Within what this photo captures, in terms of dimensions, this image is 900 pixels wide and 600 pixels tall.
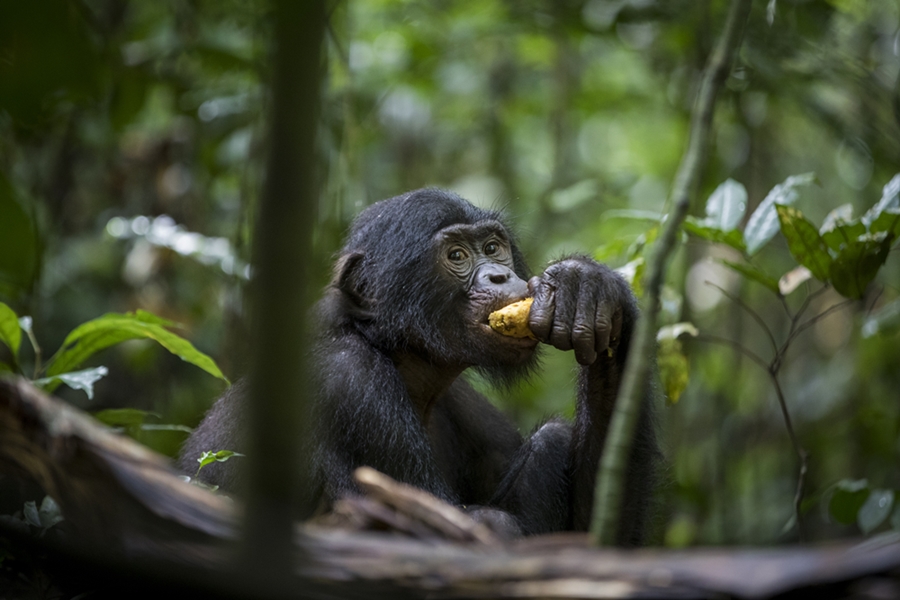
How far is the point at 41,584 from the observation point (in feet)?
8.05

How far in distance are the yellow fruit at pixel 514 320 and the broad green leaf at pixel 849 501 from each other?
59.3 inches

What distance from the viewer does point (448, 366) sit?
12.6ft

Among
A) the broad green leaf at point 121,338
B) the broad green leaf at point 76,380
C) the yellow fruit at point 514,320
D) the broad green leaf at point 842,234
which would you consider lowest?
the broad green leaf at point 76,380

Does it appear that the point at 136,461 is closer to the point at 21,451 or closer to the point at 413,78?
the point at 21,451

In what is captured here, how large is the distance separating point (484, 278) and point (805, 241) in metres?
1.32

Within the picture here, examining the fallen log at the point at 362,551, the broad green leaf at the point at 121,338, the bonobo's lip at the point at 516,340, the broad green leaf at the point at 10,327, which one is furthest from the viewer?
the bonobo's lip at the point at 516,340

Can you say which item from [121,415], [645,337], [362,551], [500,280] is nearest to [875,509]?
[500,280]

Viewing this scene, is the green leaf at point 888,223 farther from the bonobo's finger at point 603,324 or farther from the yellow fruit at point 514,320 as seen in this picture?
the yellow fruit at point 514,320

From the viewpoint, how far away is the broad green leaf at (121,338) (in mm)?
3086

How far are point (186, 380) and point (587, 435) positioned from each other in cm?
435

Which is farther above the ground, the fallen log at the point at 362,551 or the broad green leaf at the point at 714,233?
the broad green leaf at the point at 714,233

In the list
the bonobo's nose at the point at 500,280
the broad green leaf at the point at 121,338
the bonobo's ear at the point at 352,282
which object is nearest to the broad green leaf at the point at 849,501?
the bonobo's nose at the point at 500,280

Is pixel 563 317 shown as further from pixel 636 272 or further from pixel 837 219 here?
pixel 837 219

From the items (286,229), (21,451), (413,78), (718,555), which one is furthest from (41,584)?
(413,78)
